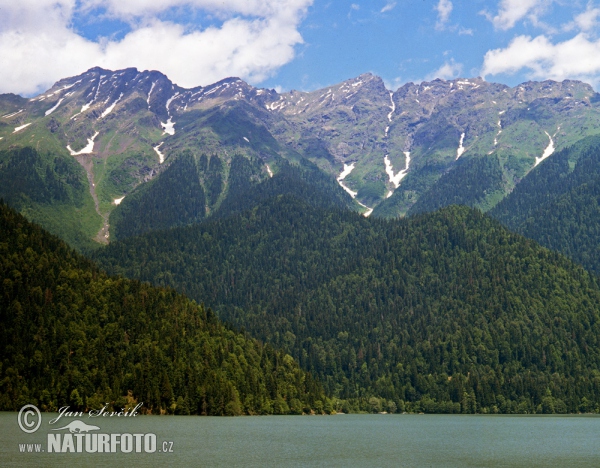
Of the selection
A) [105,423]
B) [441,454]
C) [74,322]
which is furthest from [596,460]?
[74,322]

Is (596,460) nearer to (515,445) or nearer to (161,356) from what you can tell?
(515,445)

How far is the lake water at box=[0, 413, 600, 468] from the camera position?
97125 millimetres

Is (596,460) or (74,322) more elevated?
(74,322)

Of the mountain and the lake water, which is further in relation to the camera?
the mountain

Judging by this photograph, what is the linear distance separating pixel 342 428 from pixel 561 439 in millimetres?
45499

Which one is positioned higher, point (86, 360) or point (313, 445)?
point (86, 360)

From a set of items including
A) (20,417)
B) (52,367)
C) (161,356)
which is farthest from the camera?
(161,356)

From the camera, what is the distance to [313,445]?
120m

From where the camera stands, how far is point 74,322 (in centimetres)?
18888

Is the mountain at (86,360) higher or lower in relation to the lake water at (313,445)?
higher

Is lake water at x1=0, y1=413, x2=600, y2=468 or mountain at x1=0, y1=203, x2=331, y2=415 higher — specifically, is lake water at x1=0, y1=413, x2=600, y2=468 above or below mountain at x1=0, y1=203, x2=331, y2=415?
below

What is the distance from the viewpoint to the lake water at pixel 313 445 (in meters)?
97.1

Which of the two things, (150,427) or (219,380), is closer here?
(150,427)

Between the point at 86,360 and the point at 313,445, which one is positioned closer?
the point at 313,445
